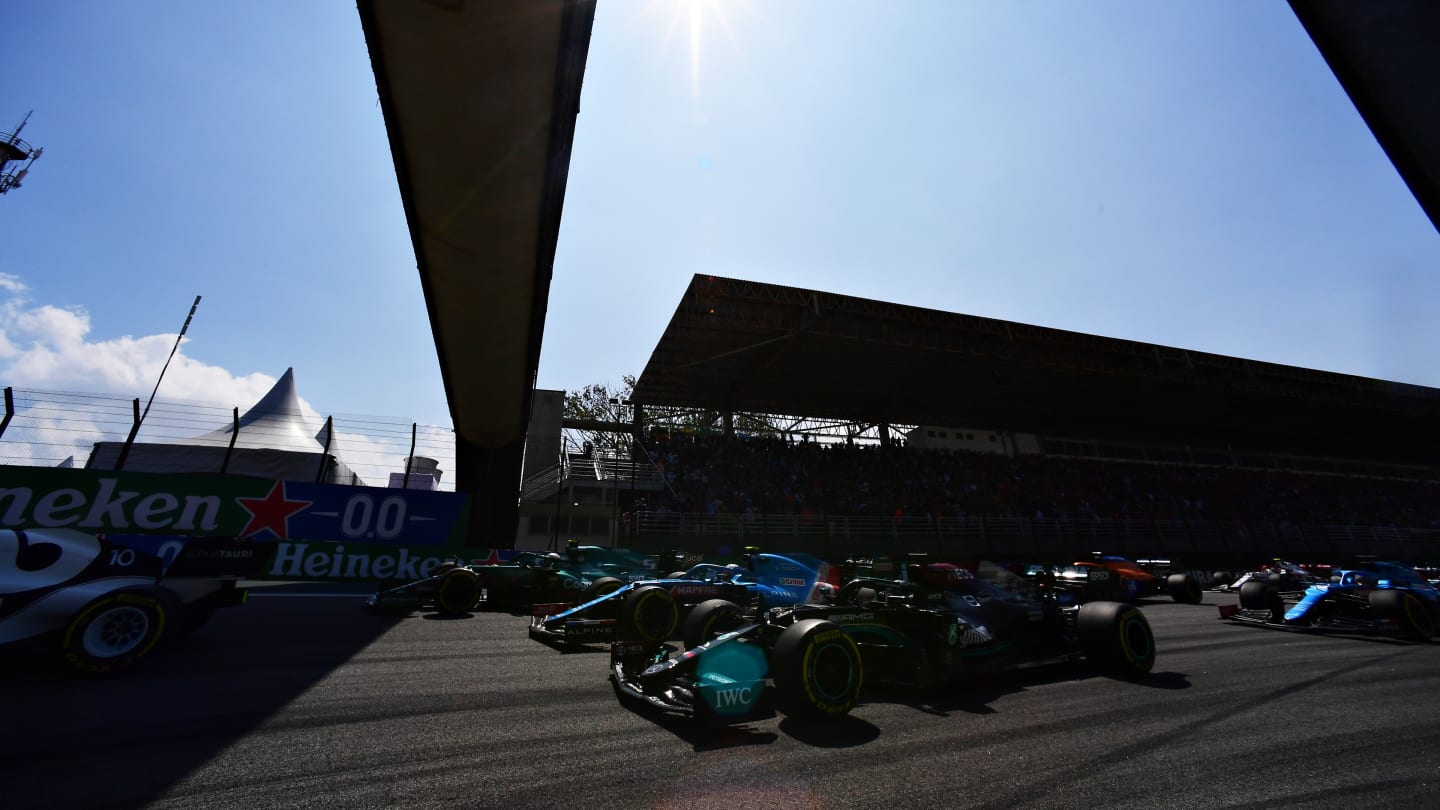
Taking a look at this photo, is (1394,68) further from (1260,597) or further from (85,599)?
(1260,597)

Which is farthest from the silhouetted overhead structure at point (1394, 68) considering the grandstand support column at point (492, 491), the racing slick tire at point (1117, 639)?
the grandstand support column at point (492, 491)

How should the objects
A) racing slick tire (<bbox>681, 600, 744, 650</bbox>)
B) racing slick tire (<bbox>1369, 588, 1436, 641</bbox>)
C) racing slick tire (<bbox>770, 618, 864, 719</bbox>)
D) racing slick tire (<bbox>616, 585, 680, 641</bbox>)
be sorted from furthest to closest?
racing slick tire (<bbox>1369, 588, 1436, 641</bbox>) → racing slick tire (<bbox>616, 585, 680, 641</bbox>) → racing slick tire (<bbox>681, 600, 744, 650</bbox>) → racing slick tire (<bbox>770, 618, 864, 719</bbox>)

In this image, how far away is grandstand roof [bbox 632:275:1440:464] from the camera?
19.1 metres

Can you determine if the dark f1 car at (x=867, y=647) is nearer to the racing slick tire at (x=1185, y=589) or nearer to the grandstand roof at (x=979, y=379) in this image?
the racing slick tire at (x=1185, y=589)

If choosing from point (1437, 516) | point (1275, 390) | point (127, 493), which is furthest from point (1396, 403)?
point (127, 493)

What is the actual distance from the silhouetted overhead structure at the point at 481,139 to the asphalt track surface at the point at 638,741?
4.00 m

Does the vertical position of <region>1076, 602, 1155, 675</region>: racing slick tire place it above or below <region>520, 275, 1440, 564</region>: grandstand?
below

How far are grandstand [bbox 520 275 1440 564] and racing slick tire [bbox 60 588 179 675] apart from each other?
31.3 feet

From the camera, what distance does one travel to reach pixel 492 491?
529 inches

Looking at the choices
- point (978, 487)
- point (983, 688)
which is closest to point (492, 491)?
point (983, 688)

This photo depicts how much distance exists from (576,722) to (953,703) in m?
2.93

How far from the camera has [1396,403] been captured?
96.1 feet

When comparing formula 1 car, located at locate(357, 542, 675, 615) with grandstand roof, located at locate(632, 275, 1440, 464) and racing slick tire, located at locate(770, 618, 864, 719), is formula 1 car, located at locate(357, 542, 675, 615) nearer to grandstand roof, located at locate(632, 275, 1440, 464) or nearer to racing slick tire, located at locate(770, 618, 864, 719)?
racing slick tire, located at locate(770, 618, 864, 719)

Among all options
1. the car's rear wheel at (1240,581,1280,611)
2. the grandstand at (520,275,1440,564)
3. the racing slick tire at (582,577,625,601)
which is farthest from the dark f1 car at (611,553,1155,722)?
the grandstand at (520,275,1440,564)
